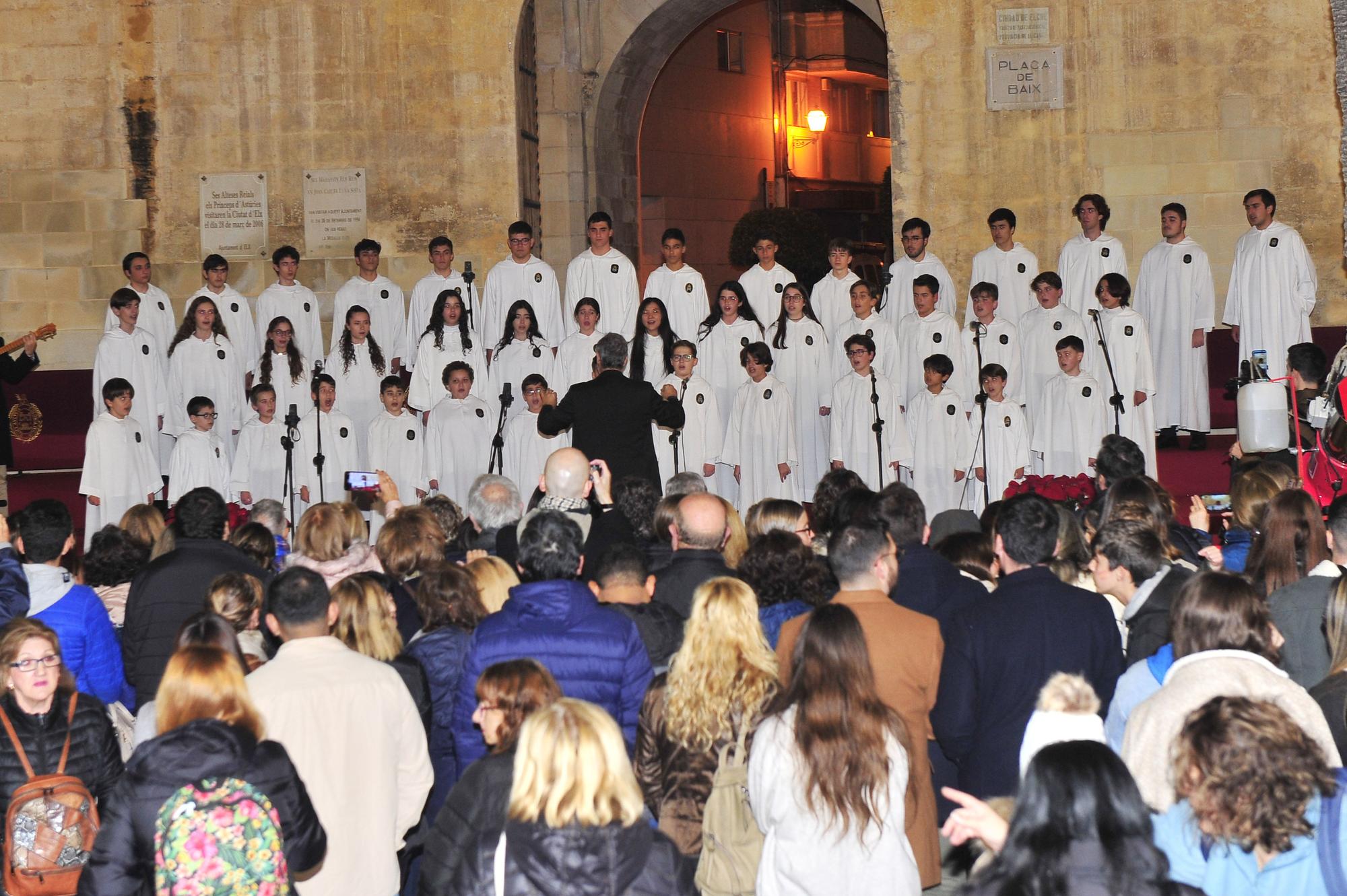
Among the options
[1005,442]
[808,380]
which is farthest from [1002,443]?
[808,380]

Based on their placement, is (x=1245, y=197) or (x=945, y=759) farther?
(x=1245, y=197)

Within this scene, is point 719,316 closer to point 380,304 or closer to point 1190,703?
point 380,304

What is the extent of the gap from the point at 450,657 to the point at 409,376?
929 centimetres

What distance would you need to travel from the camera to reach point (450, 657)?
5.26m

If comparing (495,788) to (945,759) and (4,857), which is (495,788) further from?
(945,759)

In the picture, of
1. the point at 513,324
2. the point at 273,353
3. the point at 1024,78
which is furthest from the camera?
the point at 1024,78

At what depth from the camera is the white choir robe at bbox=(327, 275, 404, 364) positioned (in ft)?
47.4

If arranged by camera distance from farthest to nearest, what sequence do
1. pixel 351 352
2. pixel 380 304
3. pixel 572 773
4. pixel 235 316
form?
1. pixel 380 304
2. pixel 235 316
3. pixel 351 352
4. pixel 572 773

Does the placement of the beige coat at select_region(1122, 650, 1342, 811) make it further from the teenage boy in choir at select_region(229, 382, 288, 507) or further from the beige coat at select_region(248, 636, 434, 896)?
the teenage boy in choir at select_region(229, 382, 288, 507)

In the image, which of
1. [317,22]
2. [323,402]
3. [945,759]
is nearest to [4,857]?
[945,759]

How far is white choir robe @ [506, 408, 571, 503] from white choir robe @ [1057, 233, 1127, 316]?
4.34 meters

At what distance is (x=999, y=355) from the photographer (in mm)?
13148

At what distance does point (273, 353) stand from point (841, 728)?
1058 cm

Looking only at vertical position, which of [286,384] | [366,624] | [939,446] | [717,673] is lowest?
[717,673]
